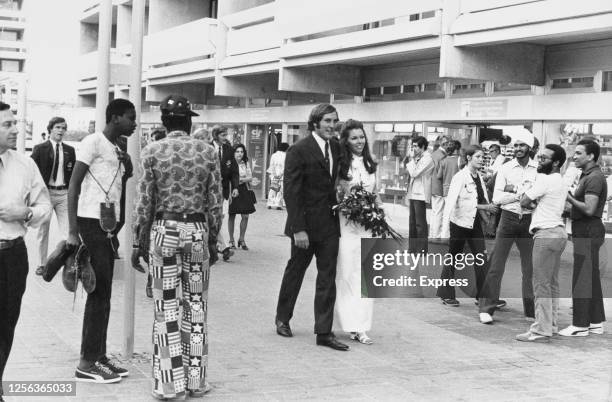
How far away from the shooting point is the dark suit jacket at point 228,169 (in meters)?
13.1

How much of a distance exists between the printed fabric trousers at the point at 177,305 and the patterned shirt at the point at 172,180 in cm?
11

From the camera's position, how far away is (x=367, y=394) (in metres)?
5.96

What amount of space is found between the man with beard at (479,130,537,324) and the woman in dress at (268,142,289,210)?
1413 cm

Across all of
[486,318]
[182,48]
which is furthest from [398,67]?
[486,318]

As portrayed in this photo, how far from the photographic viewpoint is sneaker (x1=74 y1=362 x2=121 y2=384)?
5.92 metres

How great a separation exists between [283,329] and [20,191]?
126 inches

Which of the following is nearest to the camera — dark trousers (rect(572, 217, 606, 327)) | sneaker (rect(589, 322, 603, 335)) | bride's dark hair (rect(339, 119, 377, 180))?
bride's dark hair (rect(339, 119, 377, 180))

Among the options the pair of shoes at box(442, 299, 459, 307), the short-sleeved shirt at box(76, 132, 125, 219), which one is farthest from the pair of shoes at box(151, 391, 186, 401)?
the pair of shoes at box(442, 299, 459, 307)

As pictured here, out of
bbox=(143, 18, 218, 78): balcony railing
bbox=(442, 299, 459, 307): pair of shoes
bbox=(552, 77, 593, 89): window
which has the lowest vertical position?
bbox=(442, 299, 459, 307): pair of shoes

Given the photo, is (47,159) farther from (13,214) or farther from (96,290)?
(13,214)

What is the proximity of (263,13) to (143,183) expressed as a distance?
1815cm

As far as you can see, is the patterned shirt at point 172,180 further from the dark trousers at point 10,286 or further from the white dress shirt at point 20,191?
the dark trousers at point 10,286

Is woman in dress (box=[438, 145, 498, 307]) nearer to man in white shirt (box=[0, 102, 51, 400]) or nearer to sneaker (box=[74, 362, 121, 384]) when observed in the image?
sneaker (box=[74, 362, 121, 384])

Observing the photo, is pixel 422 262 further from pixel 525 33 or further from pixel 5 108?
pixel 5 108
